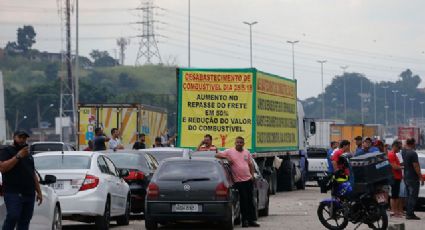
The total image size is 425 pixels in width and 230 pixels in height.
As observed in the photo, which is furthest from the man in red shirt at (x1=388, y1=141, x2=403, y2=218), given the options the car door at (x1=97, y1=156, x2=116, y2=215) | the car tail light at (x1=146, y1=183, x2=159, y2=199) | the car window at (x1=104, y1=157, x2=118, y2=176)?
the car door at (x1=97, y1=156, x2=116, y2=215)

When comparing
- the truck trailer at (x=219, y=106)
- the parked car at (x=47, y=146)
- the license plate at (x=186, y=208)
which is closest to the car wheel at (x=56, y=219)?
the license plate at (x=186, y=208)

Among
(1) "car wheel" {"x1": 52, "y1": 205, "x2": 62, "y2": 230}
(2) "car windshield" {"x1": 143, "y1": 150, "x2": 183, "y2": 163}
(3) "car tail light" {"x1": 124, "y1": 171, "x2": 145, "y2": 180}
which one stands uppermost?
(2) "car windshield" {"x1": 143, "y1": 150, "x2": 183, "y2": 163}

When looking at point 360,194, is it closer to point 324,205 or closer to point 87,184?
point 324,205

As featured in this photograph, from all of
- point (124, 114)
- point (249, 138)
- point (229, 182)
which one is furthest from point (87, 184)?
point (124, 114)

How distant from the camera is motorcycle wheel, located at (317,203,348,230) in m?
20.9

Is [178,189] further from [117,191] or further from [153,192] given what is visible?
[117,191]

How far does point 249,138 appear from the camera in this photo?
3422 cm

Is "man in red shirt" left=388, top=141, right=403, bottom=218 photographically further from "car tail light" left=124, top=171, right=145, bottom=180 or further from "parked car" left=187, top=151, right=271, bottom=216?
"car tail light" left=124, top=171, right=145, bottom=180

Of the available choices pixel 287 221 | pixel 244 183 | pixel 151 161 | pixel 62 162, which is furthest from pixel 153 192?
pixel 151 161

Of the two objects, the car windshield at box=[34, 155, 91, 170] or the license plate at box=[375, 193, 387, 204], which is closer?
the license plate at box=[375, 193, 387, 204]

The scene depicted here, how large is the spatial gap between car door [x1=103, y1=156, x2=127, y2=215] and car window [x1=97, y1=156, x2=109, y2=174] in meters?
0.16

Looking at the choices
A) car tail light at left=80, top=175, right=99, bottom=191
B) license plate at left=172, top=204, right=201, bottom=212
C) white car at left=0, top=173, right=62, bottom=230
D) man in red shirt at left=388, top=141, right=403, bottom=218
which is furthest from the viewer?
man in red shirt at left=388, top=141, right=403, bottom=218

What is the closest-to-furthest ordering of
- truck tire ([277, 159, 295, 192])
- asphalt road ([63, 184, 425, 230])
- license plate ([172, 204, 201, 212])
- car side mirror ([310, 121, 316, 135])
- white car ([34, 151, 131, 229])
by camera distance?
white car ([34, 151, 131, 229])
license plate ([172, 204, 201, 212])
asphalt road ([63, 184, 425, 230])
truck tire ([277, 159, 295, 192])
car side mirror ([310, 121, 316, 135])

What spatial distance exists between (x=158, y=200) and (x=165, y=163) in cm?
90
